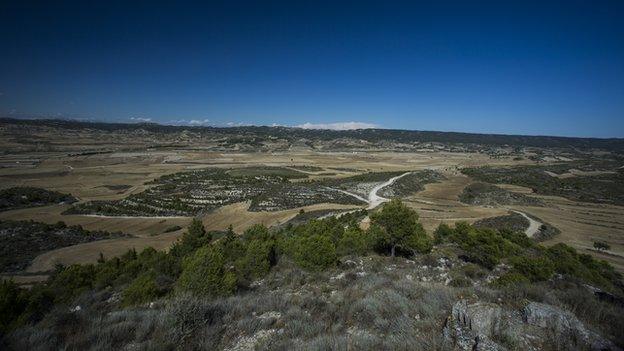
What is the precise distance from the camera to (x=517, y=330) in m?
7.11

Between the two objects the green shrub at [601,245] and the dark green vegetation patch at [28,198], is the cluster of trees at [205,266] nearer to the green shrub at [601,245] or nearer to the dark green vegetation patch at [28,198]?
the green shrub at [601,245]

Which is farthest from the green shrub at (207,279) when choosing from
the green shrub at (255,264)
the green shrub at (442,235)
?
the green shrub at (442,235)

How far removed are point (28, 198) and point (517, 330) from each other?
3270 inches

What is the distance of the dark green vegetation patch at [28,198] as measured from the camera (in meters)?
63.1

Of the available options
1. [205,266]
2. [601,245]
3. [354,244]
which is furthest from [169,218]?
[601,245]

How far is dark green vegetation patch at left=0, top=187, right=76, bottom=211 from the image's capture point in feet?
207

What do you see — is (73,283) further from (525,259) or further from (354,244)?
(525,259)

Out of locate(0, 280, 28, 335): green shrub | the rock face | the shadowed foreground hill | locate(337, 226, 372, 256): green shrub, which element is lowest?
locate(337, 226, 372, 256): green shrub

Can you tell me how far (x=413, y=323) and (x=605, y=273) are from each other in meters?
27.9

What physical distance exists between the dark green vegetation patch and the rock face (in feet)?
249

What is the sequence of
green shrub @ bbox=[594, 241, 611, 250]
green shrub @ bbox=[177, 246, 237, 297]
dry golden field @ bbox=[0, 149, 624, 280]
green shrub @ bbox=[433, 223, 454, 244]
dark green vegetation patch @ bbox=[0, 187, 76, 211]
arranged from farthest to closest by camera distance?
1. dark green vegetation patch @ bbox=[0, 187, 76, 211]
2. green shrub @ bbox=[594, 241, 611, 250]
3. dry golden field @ bbox=[0, 149, 624, 280]
4. green shrub @ bbox=[433, 223, 454, 244]
5. green shrub @ bbox=[177, 246, 237, 297]

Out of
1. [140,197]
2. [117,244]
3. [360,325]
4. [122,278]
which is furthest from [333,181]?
[360,325]

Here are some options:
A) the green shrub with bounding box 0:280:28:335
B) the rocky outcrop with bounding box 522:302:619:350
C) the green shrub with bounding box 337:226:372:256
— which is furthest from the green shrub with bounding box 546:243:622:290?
the green shrub with bounding box 0:280:28:335

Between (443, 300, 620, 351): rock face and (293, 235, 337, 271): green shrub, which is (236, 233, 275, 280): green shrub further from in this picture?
(443, 300, 620, 351): rock face
